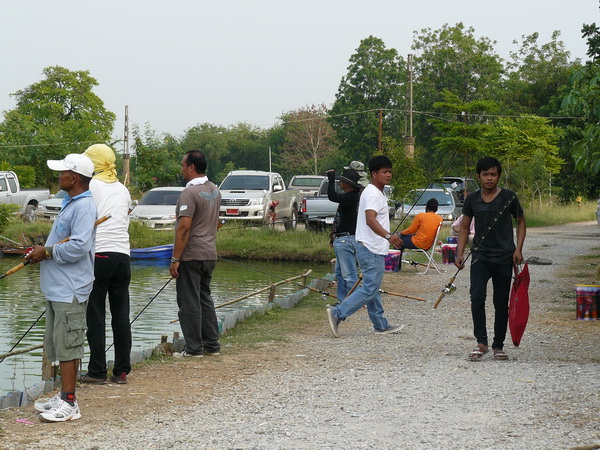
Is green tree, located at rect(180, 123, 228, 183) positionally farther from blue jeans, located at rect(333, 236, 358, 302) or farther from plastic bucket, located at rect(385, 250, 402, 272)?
blue jeans, located at rect(333, 236, 358, 302)

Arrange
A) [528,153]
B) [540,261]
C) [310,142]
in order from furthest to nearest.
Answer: [310,142] → [528,153] → [540,261]

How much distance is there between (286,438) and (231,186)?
24.5 meters

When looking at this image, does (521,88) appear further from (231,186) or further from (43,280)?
(43,280)

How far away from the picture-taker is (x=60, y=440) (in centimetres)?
578

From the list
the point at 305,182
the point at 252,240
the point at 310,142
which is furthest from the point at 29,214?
the point at 310,142

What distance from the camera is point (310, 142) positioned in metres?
88.8

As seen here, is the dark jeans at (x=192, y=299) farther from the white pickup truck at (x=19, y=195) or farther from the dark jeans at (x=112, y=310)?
the white pickup truck at (x=19, y=195)

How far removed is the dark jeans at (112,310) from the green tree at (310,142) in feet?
257

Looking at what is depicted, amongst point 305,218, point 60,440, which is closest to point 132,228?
point 305,218

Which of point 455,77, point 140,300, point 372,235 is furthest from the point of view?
point 455,77

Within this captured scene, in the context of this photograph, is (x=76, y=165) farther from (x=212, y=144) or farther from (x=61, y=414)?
(x=212, y=144)

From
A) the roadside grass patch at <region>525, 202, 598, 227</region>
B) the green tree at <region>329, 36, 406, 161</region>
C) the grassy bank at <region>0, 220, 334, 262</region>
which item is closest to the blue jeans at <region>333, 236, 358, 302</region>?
the grassy bank at <region>0, 220, 334, 262</region>

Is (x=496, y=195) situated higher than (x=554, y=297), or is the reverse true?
(x=496, y=195)

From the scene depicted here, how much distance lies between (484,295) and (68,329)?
399 cm
